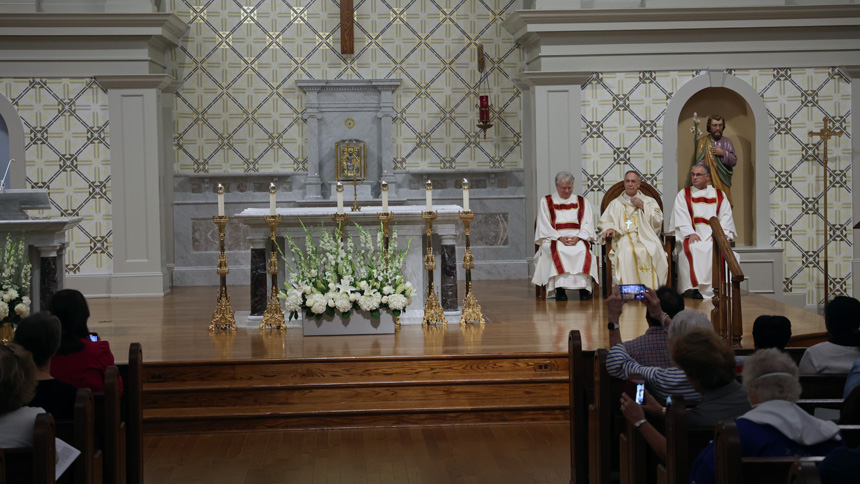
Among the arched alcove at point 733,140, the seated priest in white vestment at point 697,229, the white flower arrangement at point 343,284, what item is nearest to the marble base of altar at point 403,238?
the white flower arrangement at point 343,284

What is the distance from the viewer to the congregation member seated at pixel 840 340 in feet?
15.8

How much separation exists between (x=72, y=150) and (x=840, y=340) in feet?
30.1

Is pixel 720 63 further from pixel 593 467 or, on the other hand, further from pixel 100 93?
pixel 593 467

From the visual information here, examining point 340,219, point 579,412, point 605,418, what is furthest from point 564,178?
point 605,418

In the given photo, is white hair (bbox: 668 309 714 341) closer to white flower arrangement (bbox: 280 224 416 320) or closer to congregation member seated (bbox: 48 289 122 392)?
congregation member seated (bbox: 48 289 122 392)

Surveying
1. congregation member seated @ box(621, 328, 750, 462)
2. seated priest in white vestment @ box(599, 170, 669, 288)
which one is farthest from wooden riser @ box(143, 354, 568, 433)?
seated priest in white vestment @ box(599, 170, 669, 288)

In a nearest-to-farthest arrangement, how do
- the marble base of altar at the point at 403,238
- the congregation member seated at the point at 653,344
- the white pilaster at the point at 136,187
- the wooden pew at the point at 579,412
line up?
the congregation member seated at the point at 653,344
the wooden pew at the point at 579,412
the marble base of altar at the point at 403,238
the white pilaster at the point at 136,187

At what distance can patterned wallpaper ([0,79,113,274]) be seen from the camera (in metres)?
11.5

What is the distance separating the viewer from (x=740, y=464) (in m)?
3.04

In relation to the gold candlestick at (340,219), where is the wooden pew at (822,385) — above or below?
below

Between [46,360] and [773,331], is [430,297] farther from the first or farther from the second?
[46,360]

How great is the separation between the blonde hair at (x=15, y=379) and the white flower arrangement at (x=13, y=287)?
4437 millimetres

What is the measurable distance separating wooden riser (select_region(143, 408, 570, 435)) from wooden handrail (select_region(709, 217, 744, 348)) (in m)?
1.57

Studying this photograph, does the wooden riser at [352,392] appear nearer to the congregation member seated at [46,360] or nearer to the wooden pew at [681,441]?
the congregation member seated at [46,360]
